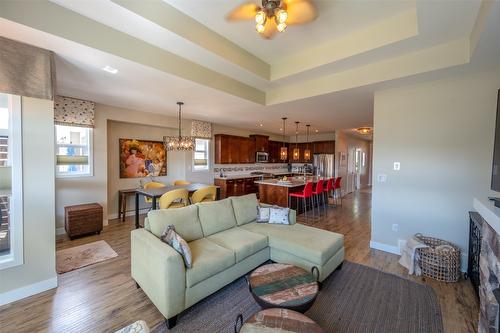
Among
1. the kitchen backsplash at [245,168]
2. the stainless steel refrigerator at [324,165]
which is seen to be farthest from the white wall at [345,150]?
the kitchen backsplash at [245,168]

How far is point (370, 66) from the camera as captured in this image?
319 centimetres

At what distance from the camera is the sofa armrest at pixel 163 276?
1.90 metres

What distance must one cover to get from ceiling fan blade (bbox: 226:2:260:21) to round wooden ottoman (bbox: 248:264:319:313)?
8.42 ft

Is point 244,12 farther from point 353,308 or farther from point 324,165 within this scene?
point 324,165

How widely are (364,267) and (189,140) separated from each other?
156 inches

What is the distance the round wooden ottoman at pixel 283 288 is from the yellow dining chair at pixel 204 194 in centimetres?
256

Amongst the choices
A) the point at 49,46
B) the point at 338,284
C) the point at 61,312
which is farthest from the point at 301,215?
the point at 49,46

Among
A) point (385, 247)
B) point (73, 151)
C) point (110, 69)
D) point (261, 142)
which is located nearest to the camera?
point (110, 69)

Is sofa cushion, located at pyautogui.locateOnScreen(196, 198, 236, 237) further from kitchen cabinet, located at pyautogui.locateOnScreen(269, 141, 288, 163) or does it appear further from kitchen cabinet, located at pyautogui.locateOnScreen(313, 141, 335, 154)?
kitchen cabinet, located at pyautogui.locateOnScreen(313, 141, 335, 154)

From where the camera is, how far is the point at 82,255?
3.30m

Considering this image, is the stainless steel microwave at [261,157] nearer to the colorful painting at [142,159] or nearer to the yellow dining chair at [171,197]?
the colorful painting at [142,159]

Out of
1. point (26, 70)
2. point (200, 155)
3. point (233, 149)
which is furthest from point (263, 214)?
point (233, 149)

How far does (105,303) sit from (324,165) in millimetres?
8017

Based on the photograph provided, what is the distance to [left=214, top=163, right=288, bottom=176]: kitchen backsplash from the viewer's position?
299 inches
